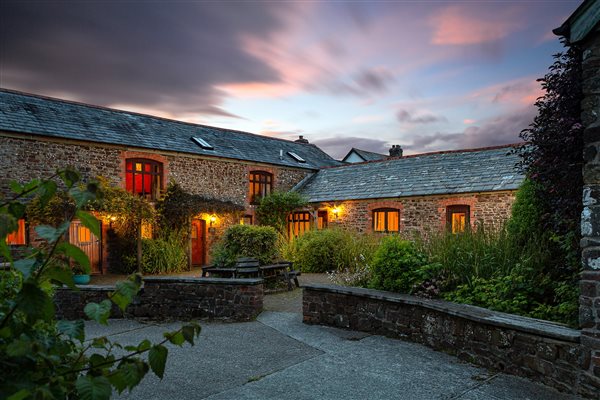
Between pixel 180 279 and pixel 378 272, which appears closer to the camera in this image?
pixel 378 272

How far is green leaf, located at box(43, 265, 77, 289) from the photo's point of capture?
1.45 m

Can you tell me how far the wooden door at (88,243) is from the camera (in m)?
13.9

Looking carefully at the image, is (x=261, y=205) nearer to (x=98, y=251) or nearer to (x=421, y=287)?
(x=98, y=251)

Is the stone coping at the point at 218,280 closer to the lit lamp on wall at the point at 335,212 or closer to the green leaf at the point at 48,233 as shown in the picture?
the green leaf at the point at 48,233

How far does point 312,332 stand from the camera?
21.7 feet

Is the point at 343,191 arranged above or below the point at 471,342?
above

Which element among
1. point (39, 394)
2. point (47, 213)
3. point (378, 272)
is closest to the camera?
point (39, 394)

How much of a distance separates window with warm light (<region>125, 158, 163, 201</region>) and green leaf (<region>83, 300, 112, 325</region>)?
49.4 ft

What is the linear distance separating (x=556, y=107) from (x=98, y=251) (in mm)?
14105

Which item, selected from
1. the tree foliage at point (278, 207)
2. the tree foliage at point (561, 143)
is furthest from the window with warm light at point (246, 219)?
the tree foliage at point (561, 143)

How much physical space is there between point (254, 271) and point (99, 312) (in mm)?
8413

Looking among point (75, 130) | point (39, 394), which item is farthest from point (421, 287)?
point (75, 130)

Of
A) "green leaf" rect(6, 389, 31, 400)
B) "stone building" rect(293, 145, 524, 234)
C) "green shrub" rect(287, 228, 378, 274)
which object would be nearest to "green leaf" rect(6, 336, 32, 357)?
"green leaf" rect(6, 389, 31, 400)

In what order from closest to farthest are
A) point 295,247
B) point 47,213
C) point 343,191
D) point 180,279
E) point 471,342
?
1. point 471,342
2. point 180,279
3. point 47,213
4. point 295,247
5. point 343,191
